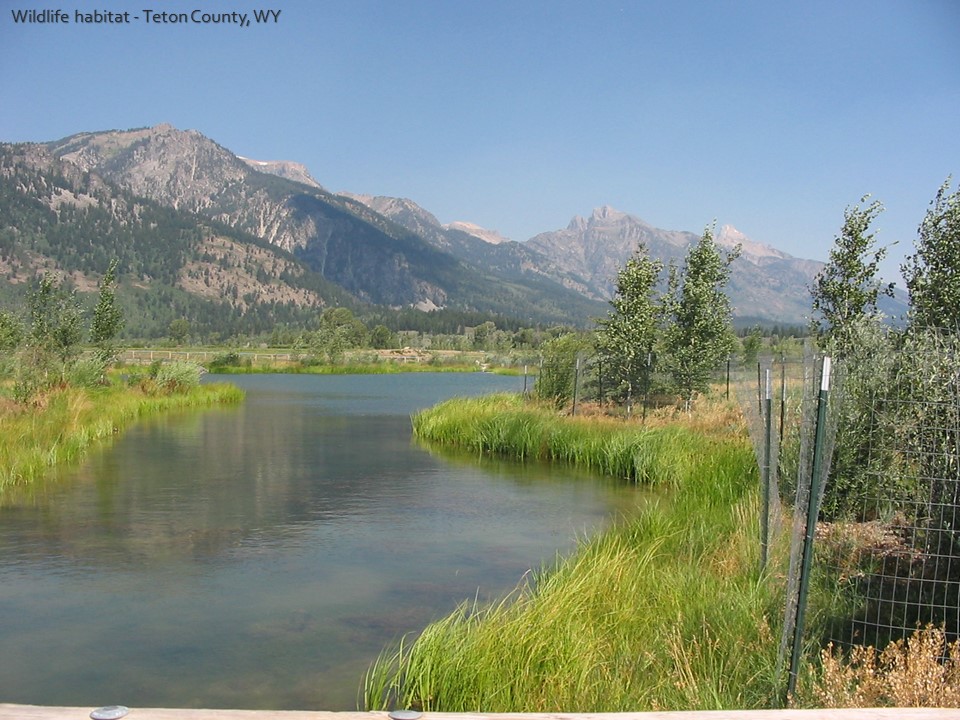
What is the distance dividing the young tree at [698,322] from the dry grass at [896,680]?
716 inches

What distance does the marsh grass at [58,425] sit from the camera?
52.3 feet

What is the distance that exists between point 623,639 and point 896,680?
2.10 m

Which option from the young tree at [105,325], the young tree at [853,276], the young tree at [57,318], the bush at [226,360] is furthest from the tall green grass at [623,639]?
the bush at [226,360]

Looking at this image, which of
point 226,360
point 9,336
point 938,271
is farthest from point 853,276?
point 226,360

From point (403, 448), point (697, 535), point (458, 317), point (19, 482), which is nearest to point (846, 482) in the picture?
point (697, 535)

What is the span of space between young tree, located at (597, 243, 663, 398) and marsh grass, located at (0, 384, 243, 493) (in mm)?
13526

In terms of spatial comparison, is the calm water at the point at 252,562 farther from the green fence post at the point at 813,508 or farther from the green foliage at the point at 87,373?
the green foliage at the point at 87,373

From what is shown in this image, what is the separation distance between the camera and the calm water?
7094 mm

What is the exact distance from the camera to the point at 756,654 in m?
5.58

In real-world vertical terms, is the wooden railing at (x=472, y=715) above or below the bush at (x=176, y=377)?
above

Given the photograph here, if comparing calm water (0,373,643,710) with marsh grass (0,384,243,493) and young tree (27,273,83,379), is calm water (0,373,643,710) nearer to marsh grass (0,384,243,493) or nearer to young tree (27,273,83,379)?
marsh grass (0,384,243,493)

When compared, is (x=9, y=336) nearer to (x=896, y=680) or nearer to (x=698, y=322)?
(x=698, y=322)

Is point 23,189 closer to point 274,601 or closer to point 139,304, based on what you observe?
point 139,304

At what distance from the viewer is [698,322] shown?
23766 millimetres
